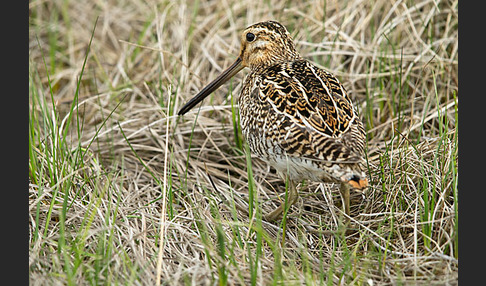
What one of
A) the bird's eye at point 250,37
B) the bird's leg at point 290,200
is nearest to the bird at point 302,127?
the bird's leg at point 290,200

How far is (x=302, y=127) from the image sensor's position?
3.01 meters

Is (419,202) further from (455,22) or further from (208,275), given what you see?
(455,22)

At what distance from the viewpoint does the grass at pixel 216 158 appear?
9.36 ft

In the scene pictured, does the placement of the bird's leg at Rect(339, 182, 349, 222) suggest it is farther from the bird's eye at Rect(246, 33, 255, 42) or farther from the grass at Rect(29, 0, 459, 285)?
the bird's eye at Rect(246, 33, 255, 42)

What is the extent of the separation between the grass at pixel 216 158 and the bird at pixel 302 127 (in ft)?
0.81

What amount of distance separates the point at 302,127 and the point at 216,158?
1229mm

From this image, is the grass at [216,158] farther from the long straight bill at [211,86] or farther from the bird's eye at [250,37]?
the bird's eye at [250,37]

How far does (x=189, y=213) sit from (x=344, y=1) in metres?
2.47

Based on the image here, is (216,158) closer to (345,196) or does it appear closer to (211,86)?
(211,86)

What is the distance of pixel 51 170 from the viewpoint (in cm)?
334

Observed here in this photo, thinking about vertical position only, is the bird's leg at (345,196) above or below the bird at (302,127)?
below

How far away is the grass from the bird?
25 cm

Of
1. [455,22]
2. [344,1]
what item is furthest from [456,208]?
[344,1]

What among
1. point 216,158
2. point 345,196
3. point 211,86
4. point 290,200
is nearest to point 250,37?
point 211,86
